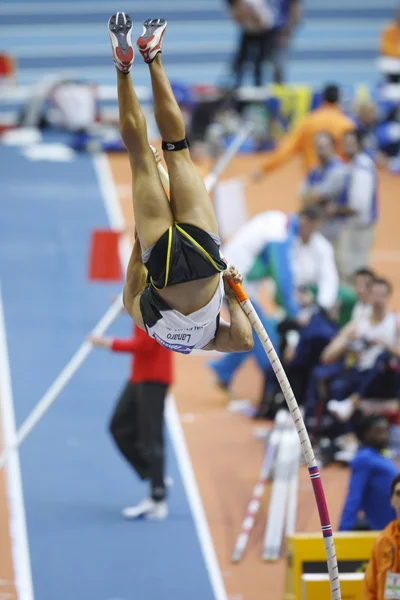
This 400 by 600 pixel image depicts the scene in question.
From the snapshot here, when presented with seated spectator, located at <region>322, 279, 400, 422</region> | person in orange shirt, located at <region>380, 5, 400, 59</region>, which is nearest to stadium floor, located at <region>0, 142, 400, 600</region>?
seated spectator, located at <region>322, 279, 400, 422</region>

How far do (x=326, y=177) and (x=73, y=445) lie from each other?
386 centimetres

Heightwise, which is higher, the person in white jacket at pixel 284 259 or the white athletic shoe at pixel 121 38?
the white athletic shoe at pixel 121 38

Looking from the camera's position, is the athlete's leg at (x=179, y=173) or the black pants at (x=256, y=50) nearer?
the athlete's leg at (x=179, y=173)

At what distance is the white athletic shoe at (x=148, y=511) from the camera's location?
931 cm

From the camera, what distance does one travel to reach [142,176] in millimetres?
6160

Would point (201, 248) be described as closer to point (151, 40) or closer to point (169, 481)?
point (151, 40)

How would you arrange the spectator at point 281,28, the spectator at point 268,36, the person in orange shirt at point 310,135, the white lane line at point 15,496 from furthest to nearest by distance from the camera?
the spectator at point 281,28
the spectator at point 268,36
the person in orange shirt at point 310,135
the white lane line at point 15,496

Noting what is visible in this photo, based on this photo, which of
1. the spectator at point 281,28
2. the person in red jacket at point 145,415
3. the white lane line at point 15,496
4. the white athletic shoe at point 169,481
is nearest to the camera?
the white lane line at point 15,496

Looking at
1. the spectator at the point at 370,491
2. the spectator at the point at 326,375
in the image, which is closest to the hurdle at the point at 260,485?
the spectator at the point at 326,375

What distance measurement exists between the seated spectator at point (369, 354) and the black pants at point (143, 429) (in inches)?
66.3

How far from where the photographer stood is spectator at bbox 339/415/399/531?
7895mm

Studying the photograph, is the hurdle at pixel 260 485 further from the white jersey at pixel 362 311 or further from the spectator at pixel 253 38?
the spectator at pixel 253 38

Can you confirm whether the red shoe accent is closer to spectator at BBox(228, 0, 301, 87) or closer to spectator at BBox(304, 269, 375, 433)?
spectator at BBox(304, 269, 375, 433)

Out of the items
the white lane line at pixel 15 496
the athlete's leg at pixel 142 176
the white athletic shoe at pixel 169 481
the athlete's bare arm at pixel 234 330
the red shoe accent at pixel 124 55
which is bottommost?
the white athletic shoe at pixel 169 481
